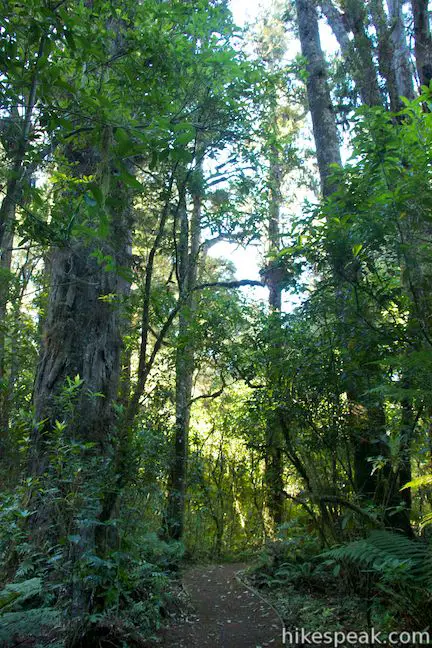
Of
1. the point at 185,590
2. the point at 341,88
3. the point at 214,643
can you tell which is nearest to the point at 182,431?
the point at 185,590

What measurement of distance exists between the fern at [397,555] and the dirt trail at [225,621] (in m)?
1.96

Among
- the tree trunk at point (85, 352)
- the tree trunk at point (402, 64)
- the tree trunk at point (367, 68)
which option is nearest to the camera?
the tree trunk at point (85, 352)

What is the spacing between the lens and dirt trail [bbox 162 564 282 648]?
15.9 ft

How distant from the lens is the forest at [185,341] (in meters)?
3.27

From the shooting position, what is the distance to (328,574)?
20.5ft

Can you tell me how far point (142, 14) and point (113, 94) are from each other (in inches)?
39.9

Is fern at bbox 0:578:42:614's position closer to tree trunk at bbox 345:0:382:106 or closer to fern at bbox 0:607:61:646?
fern at bbox 0:607:61:646

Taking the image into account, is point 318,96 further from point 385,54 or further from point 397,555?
point 397,555

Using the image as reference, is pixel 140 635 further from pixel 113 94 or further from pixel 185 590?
Result: pixel 113 94

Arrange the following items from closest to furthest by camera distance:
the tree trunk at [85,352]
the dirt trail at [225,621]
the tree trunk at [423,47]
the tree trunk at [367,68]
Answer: the tree trunk at [85,352] → the dirt trail at [225,621] → the tree trunk at [423,47] → the tree trunk at [367,68]

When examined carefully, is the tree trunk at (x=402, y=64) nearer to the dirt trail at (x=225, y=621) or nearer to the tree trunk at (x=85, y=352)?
the tree trunk at (x=85, y=352)

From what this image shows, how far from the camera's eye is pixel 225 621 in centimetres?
569

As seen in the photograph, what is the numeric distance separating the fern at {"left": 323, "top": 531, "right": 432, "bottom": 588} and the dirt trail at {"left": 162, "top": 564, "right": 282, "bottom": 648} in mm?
1957

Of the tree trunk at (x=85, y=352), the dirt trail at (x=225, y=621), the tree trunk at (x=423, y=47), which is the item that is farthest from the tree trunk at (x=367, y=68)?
the dirt trail at (x=225, y=621)
